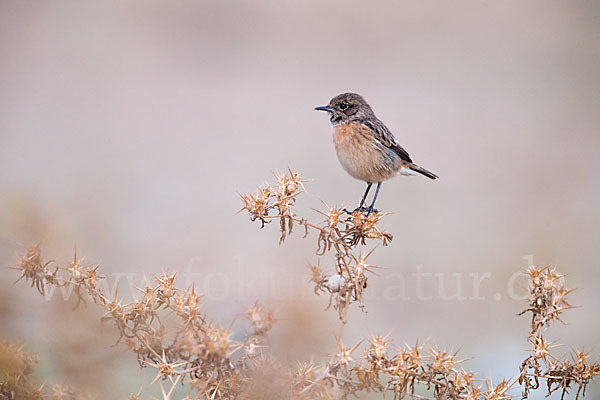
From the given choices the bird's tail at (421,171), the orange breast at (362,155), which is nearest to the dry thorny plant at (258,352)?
the orange breast at (362,155)

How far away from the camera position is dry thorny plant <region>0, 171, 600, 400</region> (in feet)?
2.45

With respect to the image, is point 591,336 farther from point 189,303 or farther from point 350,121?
point 189,303

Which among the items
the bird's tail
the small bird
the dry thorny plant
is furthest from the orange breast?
the dry thorny plant

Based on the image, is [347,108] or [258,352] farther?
[347,108]

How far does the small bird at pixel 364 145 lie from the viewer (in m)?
1.92

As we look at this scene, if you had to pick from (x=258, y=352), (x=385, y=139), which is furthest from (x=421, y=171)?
(x=258, y=352)

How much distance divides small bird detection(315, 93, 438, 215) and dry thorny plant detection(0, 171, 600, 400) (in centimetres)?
98

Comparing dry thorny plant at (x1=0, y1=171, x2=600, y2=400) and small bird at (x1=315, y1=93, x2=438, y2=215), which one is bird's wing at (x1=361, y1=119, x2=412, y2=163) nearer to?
small bird at (x1=315, y1=93, x2=438, y2=215)

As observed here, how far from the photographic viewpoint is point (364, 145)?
1.94 metres

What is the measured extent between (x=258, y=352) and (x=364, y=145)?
3.94 feet

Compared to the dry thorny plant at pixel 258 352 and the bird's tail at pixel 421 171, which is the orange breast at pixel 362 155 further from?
the dry thorny plant at pixel 258 352

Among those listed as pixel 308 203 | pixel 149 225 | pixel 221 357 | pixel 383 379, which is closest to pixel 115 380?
pixel 221 357

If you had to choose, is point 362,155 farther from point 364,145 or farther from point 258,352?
point 258,352

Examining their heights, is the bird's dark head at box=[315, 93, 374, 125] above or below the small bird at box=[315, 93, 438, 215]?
above
